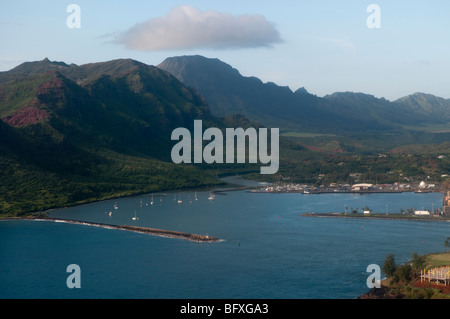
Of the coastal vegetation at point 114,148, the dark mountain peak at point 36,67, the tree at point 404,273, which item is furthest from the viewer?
the dark mountain peak at point 36,67

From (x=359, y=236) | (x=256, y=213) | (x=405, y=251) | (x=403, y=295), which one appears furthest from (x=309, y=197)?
(x=403, y=295)

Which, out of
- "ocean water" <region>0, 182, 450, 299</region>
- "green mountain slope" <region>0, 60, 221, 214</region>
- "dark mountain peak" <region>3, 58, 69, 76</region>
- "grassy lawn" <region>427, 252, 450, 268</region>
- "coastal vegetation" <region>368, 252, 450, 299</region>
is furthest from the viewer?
"dark mountain peak" <region>3, 58, 69, 76</region>

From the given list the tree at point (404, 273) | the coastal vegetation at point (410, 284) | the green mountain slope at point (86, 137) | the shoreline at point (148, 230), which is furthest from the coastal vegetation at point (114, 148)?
the tree at point (404, 273)

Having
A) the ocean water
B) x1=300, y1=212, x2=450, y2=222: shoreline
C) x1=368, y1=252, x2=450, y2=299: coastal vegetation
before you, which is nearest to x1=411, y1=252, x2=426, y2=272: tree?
Answer: x1=368, y1=252, x2=450, y2=299: coastal vegetation

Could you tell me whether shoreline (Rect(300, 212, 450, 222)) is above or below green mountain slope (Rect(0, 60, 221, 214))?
below

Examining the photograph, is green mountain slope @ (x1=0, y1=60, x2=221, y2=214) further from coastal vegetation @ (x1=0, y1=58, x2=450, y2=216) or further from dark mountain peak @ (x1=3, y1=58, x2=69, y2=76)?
dark mountain peak @ (x1=3, y1=58, x2=69, y2=76)

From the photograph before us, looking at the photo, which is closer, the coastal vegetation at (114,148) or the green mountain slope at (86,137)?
the green mountain slope at (86,137)

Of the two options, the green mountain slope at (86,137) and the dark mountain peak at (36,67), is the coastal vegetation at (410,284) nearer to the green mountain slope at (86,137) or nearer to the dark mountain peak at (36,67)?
the green mountain slope at (86,137)

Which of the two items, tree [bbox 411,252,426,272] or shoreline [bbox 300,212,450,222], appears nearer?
tree [bbox 411,252,426,272]

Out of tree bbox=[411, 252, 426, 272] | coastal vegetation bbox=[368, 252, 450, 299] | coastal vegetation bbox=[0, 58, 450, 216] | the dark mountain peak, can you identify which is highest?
the dark mountain peak
